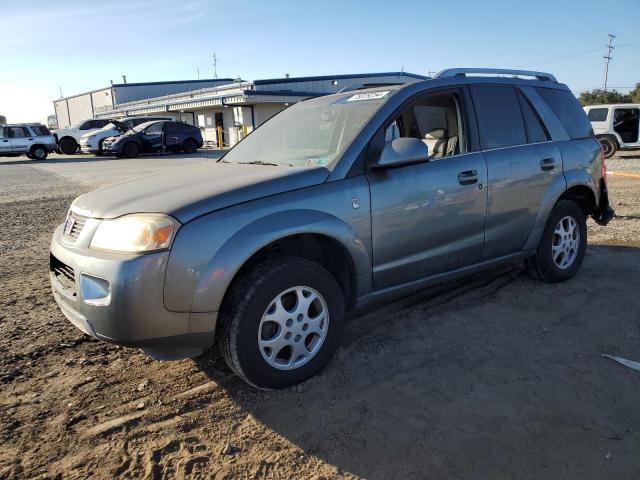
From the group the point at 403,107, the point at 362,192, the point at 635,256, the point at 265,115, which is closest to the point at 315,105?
the point at 403,107

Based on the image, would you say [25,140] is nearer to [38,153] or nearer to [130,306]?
[38,153]

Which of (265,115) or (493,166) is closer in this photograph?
(493,166)

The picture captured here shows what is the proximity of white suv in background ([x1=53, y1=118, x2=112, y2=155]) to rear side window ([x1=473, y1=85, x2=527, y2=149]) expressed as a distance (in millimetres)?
26302

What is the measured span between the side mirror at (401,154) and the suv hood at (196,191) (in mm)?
408

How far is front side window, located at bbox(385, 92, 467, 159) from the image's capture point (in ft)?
13.0

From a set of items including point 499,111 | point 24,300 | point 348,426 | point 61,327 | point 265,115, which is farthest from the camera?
point 265,115

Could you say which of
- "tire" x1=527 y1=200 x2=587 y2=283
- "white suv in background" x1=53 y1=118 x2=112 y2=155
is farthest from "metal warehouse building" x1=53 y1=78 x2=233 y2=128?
"tire" x1=527 y1=200 x2=587 y2=283

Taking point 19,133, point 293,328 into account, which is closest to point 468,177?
point 293,328

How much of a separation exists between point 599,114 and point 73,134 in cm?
2493

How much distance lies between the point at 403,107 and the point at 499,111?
113 cm

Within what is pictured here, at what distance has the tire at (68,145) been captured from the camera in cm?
2688

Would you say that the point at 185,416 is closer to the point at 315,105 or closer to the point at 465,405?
the point at 465,405

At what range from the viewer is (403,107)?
141 inches

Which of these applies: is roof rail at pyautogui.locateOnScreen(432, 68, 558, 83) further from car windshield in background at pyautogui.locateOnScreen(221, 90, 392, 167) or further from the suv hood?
the suv hood
